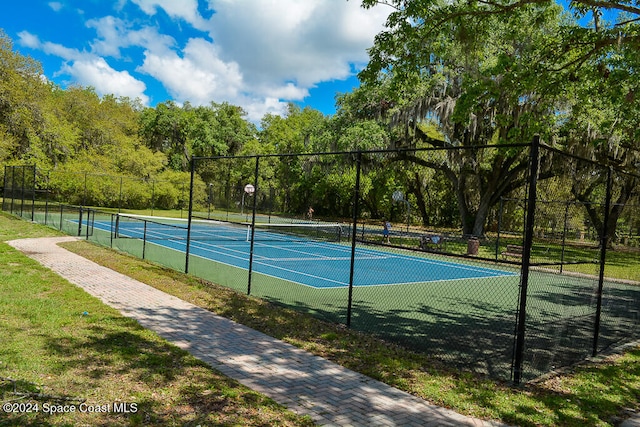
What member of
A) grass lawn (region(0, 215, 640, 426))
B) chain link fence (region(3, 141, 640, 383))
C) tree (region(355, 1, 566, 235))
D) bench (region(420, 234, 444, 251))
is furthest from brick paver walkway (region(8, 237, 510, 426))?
bench (region(420, 234, 444, 251))

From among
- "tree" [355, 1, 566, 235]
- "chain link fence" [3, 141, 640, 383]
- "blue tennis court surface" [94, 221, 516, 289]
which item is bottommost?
"blue tennis court surface" [94, 221, 516, 289]

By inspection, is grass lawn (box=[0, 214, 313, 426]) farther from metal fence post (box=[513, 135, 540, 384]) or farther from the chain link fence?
the chain link fence

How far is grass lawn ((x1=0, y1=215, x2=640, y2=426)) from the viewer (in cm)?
430

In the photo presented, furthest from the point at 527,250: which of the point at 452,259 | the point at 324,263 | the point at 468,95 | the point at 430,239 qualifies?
the point at 452,259

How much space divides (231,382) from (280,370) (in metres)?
0.71

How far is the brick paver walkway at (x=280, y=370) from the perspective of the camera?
14.4 ft

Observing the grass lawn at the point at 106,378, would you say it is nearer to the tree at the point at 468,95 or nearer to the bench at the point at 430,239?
the tree at the point at 468,95

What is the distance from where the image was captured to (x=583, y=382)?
5.73 metres

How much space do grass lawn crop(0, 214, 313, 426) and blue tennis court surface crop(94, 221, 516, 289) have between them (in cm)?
670

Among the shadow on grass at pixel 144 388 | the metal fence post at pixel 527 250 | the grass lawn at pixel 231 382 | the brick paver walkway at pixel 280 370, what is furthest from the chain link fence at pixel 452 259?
the shadow on grass at pixel 144 388

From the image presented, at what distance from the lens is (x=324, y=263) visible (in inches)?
680

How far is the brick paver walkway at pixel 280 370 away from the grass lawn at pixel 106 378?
0.82 feet

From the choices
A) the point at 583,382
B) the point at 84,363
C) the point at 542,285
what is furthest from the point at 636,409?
the point at 542,285

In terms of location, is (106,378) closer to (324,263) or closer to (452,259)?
(324,263)
